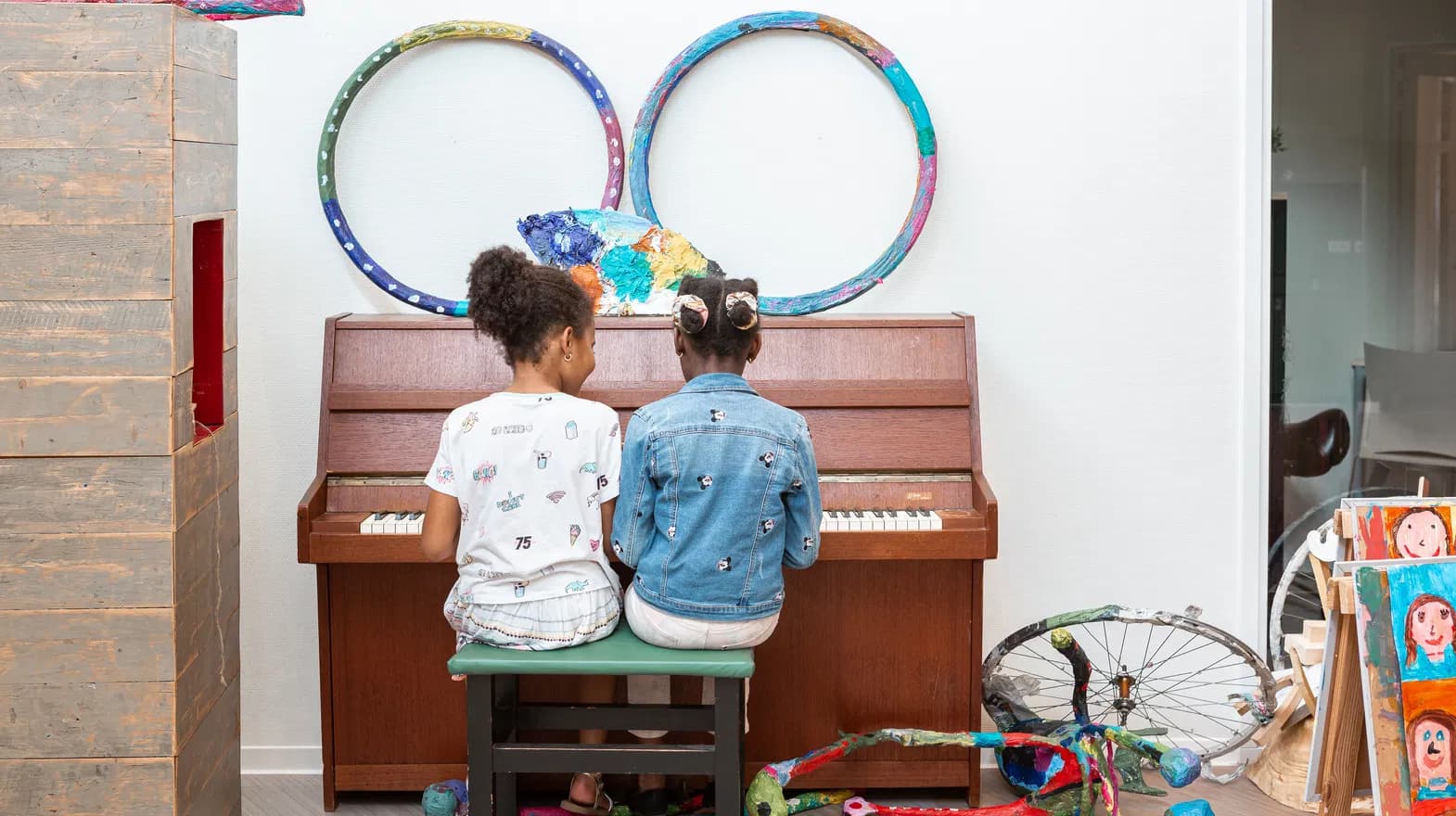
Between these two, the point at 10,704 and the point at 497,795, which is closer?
the point at 10,704

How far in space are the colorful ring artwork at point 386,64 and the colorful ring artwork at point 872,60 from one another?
55 millimetres

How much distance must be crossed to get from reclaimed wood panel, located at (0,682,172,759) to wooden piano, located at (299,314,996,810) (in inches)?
26.1

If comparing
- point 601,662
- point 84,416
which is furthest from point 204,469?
point 601,662

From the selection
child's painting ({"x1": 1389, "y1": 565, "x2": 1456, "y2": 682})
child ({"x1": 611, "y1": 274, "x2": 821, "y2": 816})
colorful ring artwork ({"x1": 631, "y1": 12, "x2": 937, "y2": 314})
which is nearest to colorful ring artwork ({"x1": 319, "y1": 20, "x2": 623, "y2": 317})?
colorful ring artwork ({"x1": 631, "y1": 12, "x2": 937, "y2": 314})

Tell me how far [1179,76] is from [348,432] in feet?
6.90

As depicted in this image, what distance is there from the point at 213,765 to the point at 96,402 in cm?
75

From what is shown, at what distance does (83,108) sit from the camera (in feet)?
7.63

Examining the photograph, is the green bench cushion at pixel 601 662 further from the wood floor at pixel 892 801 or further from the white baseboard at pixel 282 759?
the white baseboard at pixel 282 759

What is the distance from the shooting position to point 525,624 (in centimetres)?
253

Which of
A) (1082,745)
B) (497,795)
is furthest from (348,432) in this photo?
(1082,745)

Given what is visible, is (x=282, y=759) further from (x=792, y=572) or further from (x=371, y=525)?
(x=792, y=572)

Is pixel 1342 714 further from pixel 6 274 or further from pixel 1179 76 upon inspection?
pixel 6 274

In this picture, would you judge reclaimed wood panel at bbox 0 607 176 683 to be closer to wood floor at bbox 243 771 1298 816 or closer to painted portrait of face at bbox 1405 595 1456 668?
wood floor at bbox 243 771 1298 816

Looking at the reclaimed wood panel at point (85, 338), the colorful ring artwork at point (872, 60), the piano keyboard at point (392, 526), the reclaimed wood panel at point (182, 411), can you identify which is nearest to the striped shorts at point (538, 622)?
the piano keyboard at point (392, 526)
